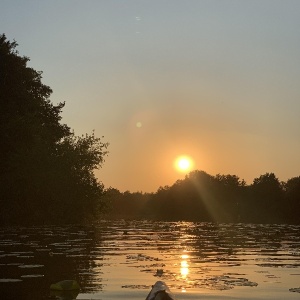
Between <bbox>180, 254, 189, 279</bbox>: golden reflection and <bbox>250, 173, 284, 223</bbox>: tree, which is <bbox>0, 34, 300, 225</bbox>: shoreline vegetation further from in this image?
<bbox>250, 173, 284, 223</bbox>: tree

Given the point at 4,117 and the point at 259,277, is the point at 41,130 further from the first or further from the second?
the point at 259,277

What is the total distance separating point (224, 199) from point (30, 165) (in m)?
114

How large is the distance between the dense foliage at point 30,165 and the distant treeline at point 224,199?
242ft

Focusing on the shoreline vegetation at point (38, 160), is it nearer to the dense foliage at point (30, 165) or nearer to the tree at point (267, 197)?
the dense foliage at point (30, 165)

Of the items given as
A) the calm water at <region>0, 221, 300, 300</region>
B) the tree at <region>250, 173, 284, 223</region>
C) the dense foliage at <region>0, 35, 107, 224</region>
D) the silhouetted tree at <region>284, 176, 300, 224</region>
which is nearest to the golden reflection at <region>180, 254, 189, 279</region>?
the calm water at <region>0, 221, 300, 300</region>

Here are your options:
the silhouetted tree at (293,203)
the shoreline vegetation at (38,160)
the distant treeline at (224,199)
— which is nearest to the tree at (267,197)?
the distant treeline at (224,199)

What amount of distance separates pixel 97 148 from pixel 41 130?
15.9 meters

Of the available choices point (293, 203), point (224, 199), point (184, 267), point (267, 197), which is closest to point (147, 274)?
point (184, 267)

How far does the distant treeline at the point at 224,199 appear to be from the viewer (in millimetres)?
146750

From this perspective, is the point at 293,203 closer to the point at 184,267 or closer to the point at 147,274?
the point at 184,267

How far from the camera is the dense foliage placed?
62.4 metres

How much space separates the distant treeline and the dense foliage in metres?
73.7

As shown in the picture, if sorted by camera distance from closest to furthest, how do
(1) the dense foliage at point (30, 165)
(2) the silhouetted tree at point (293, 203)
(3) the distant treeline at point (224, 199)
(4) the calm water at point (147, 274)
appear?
1. (4) the calm water at point (147, 274)
2. (1) the dense foliage at point (30, 165)
3. (2) the silhouetted tree at point (293, 203)
4. (3) the distant treeline at point (224, 199)

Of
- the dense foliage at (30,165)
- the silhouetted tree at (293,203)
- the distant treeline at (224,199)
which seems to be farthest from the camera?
the distant treeline at (224,199)
